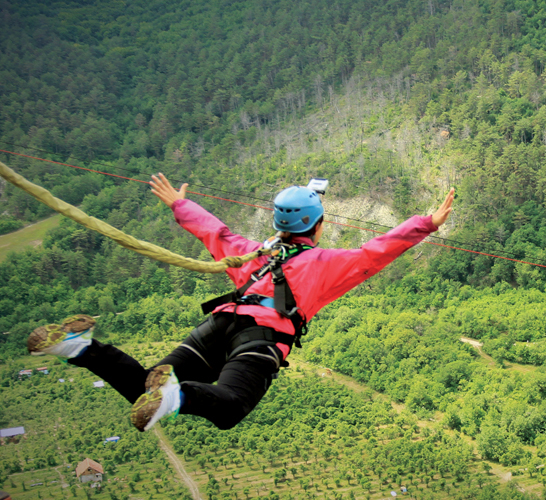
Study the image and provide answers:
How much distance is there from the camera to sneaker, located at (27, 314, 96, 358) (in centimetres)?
324

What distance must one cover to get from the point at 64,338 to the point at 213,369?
3.40ft

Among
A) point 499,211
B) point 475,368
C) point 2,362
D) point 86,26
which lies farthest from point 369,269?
point 86,26

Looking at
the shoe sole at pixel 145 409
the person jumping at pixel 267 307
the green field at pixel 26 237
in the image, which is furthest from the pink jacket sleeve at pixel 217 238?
the green field at pixel 26 237

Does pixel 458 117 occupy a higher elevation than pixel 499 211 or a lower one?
higher

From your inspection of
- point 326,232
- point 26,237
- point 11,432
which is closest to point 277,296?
point 11,432

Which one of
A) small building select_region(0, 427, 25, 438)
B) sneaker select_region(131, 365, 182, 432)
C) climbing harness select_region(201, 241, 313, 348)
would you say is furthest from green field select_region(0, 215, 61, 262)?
sneaker select_region(131, 365, 182, 432)

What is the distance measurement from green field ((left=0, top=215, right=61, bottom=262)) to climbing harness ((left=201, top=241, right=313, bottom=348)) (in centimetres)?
6445

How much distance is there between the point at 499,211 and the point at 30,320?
1518 inches

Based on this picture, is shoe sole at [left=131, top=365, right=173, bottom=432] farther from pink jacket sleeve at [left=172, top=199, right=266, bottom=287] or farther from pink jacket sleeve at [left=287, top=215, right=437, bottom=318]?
pink jacket sleeve at [left=172, top=199, right=266, bottom=287]

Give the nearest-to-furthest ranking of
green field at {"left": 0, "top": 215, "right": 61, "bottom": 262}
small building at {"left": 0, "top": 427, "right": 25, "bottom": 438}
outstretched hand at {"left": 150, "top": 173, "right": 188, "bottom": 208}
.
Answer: outstretched hand at {"left": 150, "top": 173, "right": 188, "bottom": 208}, small building at {"left": 0, "top": 427, "right": 25, "bottom": 438}, green field at {"left": 0, "top": 215, "right": 61, "bottom": 262}

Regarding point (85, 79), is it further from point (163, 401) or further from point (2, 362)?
point (163, 401)

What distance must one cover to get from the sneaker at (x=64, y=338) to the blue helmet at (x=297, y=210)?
130 cm

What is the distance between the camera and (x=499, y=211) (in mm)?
51281

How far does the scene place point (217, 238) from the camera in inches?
175
